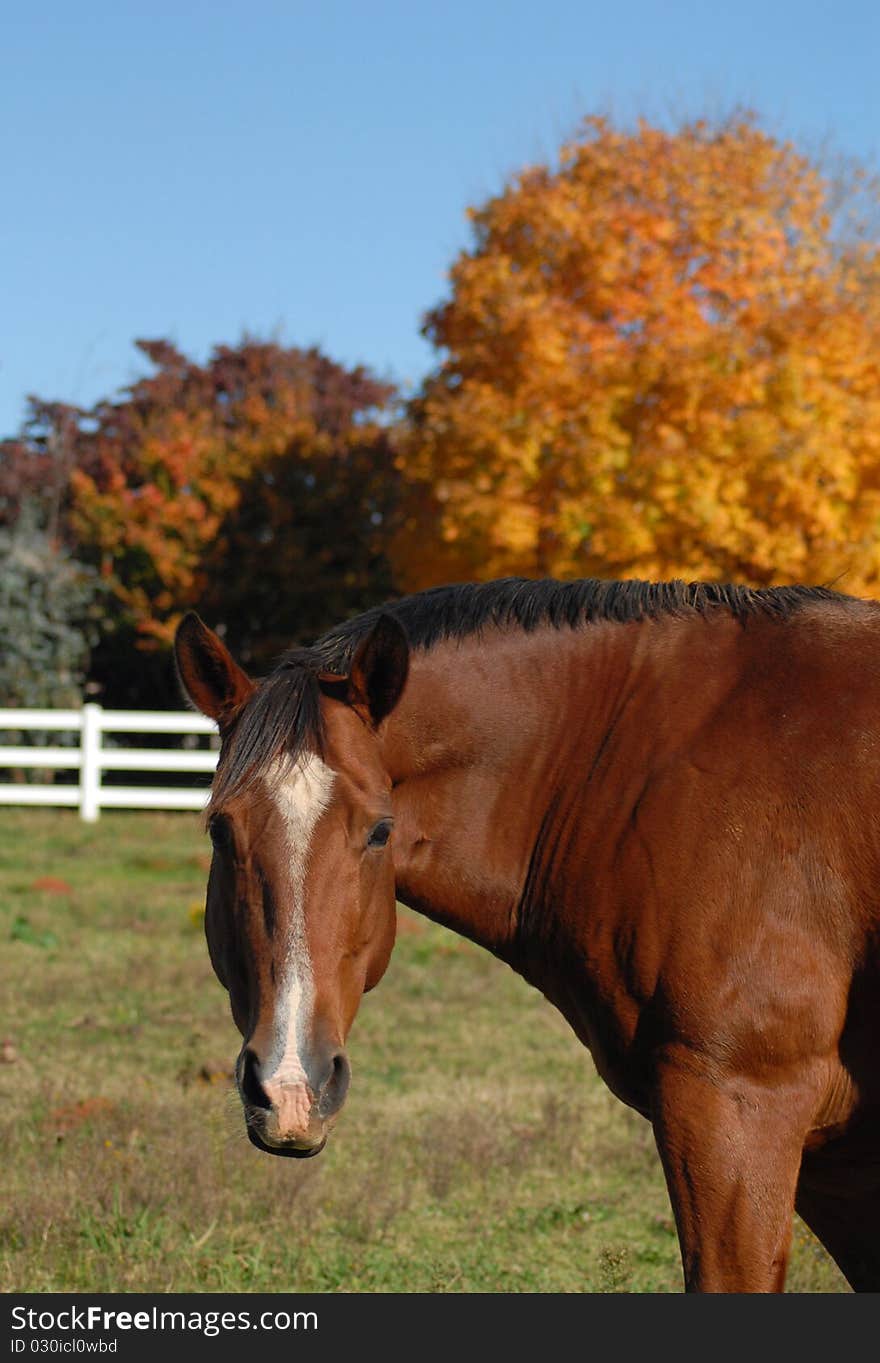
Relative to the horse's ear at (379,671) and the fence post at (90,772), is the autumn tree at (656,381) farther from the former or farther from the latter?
the horse's ear at (379,671)

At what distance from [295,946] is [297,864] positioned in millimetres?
180

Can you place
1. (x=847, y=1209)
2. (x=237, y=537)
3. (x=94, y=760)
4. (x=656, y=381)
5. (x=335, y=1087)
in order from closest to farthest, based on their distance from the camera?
(x=335, y=1087)
(x=847, y=1209)
(x=656, y=381)
(x=94, y=760)
(x=237, y=537)

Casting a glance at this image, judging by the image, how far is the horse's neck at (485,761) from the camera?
3672 mm

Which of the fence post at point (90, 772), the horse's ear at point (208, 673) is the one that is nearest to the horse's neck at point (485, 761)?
the horse's ear at point (208, 673)

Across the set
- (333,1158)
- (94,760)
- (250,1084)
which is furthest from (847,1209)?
(94,760)

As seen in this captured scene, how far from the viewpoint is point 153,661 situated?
25297 millimetres

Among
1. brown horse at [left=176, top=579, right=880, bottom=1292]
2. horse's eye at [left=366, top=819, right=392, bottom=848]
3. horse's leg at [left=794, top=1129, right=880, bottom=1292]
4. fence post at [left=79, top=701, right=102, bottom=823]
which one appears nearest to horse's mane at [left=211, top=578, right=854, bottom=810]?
brown horse at [left=176, top=579, right=880, bottom=1292]

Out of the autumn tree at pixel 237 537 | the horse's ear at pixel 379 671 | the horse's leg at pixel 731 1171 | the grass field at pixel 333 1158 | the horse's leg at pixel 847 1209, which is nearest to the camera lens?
the horse's leg at pixel 731 1171

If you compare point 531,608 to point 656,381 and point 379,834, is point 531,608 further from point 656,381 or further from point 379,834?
point 656,381

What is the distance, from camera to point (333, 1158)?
6.18m

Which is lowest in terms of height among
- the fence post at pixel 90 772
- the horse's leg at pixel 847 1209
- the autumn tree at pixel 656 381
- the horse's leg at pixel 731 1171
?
the fence post at pixel 90 772
